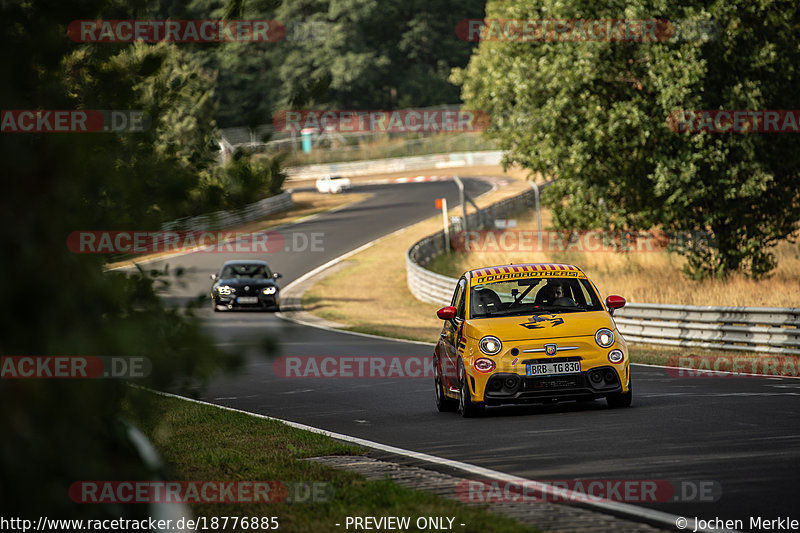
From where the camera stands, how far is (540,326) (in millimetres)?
13141

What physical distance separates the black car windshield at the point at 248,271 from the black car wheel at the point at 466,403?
74.9 feet

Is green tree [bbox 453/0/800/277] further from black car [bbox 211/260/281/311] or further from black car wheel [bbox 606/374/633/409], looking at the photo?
black car wheel [bbox 606/374/633/409]

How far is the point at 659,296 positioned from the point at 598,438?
66.7ft

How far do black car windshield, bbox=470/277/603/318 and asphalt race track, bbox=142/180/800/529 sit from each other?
46.7 inches

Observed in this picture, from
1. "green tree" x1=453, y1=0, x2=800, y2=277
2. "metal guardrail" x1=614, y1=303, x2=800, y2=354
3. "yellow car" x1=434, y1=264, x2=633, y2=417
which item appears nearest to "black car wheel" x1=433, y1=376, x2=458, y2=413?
"yellow car" x1=434, y1=264, x2=633, y2=417

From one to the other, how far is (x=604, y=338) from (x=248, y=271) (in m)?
24.2

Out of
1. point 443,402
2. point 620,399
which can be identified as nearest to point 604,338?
point 620,399

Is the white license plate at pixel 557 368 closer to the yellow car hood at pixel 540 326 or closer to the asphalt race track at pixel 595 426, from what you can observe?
the yellow car hood at pixel 540 326

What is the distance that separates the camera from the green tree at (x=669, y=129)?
94.8 ft

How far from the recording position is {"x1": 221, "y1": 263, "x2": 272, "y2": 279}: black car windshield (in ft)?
117

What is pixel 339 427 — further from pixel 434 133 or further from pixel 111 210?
pixel 434 133

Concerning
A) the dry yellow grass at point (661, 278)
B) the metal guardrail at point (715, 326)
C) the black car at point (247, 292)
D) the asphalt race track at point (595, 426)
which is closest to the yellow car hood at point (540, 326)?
the asphalt race track at point (595, 426)

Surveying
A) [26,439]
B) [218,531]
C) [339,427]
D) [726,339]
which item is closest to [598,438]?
[339,427]

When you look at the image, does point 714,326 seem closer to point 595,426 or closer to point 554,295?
point 554,295
